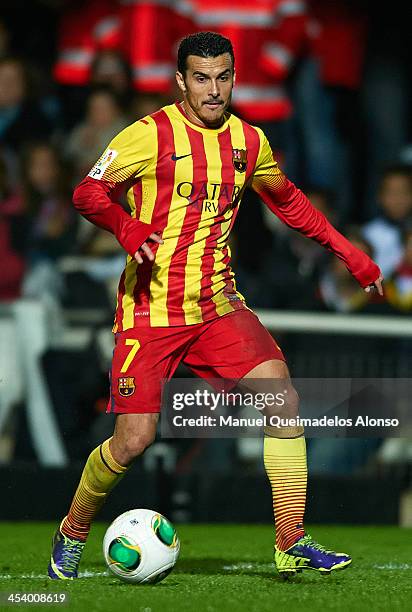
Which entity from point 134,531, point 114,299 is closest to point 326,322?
point 114,299

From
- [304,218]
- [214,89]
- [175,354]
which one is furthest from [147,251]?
[304,218]

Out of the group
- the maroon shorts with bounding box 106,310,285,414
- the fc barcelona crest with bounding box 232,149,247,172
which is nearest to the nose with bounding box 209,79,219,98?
the fc barcelona crest with bounding box 232,149,247,172

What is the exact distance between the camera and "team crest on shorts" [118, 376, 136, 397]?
6285 mm

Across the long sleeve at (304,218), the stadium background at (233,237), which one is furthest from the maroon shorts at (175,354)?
the stadium background at (233,237)

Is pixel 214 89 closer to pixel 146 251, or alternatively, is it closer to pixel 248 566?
pixel 146 251

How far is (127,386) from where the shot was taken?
6.29m

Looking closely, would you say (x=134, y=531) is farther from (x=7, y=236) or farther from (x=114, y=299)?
(x=7, y=236)

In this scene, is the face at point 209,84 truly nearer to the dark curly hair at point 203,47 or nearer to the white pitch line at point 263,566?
the dark curly hair at point 203,47

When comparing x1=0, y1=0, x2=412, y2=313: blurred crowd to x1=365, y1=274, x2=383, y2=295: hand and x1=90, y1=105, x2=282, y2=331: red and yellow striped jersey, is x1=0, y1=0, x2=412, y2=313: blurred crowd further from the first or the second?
x1=90, y1=105, x2=282, y2=331: red and yellow striped jersey

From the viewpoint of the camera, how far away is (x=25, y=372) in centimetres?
985

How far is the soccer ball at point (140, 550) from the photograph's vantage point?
240 inches

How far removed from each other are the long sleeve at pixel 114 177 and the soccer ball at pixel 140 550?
1.18 metres

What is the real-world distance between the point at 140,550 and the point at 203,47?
2.03 meters

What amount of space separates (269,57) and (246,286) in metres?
2.67
